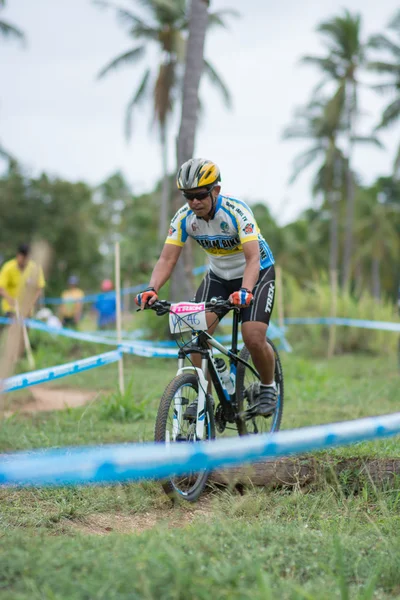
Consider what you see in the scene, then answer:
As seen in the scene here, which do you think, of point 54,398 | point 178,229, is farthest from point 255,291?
point 54,398

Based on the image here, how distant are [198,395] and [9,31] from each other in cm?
2558

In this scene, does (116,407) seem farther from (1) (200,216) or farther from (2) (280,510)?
(2) (280,510)

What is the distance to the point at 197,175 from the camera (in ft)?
12.6

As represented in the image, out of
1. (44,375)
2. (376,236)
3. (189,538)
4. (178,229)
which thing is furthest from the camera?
(376,236)

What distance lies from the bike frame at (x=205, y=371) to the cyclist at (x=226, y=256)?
94mm

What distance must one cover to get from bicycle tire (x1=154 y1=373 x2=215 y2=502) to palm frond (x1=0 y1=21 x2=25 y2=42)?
25405 millimetres

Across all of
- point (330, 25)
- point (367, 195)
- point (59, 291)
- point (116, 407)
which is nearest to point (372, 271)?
point (367, 195)

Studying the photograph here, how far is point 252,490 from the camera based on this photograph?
11.7ft

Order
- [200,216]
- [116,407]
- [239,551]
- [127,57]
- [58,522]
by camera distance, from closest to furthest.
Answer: [239,551] → [58,522] → [200,216] → [116,407] → [127,57]

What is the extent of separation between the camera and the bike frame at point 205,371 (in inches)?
143

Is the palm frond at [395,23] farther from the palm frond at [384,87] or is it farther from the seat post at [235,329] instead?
the seat post at [235,329]

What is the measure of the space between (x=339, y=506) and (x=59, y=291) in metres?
27.2

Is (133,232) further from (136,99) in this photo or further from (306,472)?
(306,472)

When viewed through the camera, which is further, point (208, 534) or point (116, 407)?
point (116, 407)
